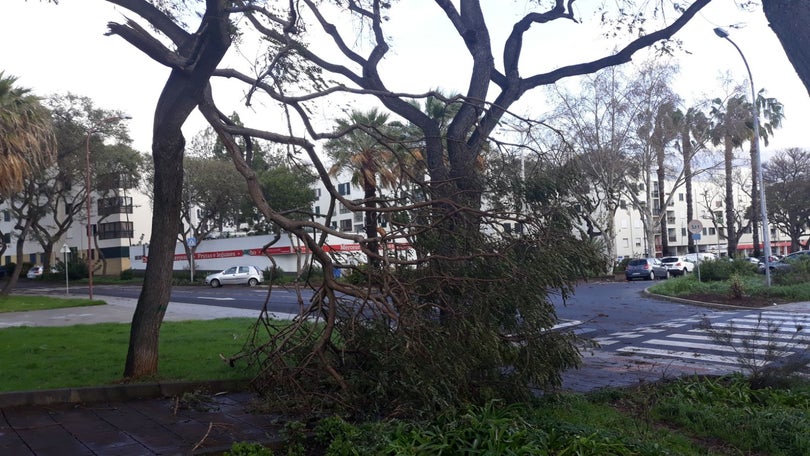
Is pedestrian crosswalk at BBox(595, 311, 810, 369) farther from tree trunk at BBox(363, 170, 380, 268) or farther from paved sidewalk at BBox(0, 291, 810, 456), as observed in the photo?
tree trunk at BBox(363, 170, 380, 268)

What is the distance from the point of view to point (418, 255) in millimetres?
8461

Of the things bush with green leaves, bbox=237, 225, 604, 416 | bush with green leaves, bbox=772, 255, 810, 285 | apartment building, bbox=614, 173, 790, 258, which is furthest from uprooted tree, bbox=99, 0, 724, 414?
apartment building, bbox=614, 173, 790, 258

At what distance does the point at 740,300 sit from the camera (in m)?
24.2

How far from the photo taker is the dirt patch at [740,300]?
23386mm

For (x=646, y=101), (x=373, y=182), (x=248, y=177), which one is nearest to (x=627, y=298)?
(x=646, y=101)

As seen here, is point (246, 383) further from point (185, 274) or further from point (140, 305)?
point (185, 274)

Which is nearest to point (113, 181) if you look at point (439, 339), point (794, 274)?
point (794, 274)

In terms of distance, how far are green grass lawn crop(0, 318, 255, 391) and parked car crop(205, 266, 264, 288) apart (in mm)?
29026

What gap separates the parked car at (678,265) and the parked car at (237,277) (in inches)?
1000

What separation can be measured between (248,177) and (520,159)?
368cm

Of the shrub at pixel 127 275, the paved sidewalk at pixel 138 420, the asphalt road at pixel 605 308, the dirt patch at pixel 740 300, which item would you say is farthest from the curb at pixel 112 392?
the shrub at pixel 127 275

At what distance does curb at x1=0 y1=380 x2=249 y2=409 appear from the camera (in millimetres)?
8070

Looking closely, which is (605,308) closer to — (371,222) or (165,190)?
(371,222)

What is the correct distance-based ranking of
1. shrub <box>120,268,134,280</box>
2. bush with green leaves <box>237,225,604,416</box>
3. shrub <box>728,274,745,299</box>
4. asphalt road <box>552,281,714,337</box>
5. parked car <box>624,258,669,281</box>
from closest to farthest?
bush with green leaves <box>237,225,604,416</box> < asphalt road <box>552,281,714,337</box> < shrub <box>728,274,745,299</box> < parked car <box>624,258,669,281</box> < shrub <box>120,268,134,280</box>
